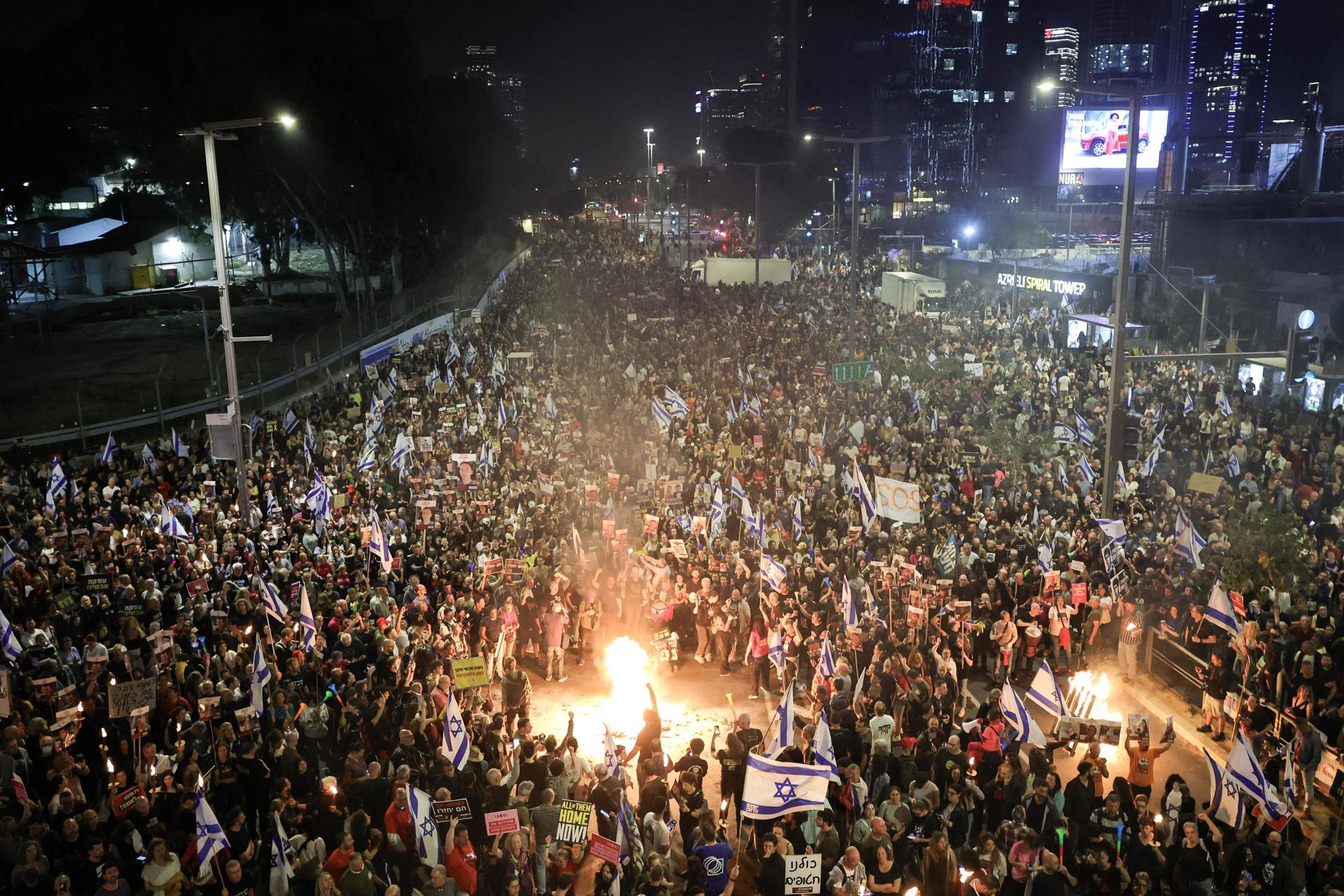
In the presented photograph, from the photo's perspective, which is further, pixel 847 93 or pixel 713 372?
pixel 847 93

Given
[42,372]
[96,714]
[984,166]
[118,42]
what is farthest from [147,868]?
[984,166]

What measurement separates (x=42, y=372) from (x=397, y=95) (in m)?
18.7

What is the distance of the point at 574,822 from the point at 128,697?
503 cm

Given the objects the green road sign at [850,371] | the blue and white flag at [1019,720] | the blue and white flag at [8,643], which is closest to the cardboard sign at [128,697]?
the blue and white flag at [8,643]

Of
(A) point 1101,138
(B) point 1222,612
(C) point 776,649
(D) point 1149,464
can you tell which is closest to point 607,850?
(C) point 776,649

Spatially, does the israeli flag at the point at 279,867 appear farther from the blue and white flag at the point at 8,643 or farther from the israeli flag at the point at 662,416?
the israeli flag at the point at 662,416

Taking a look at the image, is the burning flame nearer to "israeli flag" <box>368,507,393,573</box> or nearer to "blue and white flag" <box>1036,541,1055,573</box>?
"israeli flag" <box>368,507,393,573</box>

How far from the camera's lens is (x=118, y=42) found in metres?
41.8

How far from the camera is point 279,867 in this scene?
9219mm

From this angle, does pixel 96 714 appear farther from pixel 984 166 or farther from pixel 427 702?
pixel 984 166

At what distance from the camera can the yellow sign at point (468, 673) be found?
12648 millimetres

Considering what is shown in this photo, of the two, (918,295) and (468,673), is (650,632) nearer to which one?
(468,673)

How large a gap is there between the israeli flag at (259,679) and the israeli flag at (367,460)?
9.85m

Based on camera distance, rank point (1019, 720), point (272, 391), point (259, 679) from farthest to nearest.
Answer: point (272, 391), point (259, 679), point (1019, 720)
